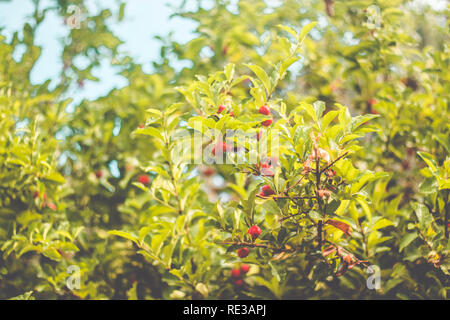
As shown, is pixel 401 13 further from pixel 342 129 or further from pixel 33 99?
pixel 33 99

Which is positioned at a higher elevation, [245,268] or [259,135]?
[259,135]

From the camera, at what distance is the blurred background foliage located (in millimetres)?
1429

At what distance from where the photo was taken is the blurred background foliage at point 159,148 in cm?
143

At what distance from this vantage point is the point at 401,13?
194 centimetres

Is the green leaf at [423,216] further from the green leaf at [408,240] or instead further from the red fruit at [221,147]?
the red fruit at [221,147]

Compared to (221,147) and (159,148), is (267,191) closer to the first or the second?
(221,147)

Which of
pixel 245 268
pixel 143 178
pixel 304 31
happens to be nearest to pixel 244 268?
pixel 245 268

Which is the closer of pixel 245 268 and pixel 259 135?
pixel 259 135

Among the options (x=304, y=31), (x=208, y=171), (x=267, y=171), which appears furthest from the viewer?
(x=208, y=171)

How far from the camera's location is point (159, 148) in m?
1.73

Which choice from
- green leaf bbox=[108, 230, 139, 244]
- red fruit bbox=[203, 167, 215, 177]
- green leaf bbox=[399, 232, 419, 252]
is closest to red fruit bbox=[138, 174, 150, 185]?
red fruit bbox=[203, 167, 215, 177]

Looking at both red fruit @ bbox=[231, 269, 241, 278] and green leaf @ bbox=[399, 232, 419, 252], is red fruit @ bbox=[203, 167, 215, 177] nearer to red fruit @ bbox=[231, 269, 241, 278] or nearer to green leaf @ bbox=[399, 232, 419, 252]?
red fruit @ bbox=[231, 269, 241, 278]

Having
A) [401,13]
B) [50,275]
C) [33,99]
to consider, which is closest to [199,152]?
[50,275]
